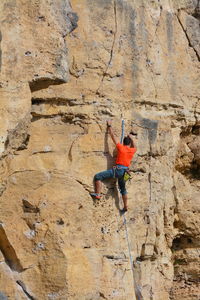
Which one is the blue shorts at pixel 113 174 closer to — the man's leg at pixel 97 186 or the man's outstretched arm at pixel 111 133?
the man's leg at pixel 97 186

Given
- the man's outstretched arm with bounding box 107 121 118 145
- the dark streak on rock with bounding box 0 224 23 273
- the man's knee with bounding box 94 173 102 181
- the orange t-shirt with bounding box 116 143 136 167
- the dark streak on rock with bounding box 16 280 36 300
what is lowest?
the dark streak on rock with bounding box 16 280 36 300

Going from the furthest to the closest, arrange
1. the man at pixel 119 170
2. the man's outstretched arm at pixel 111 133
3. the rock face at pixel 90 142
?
the man's outstretched arm at pixel 111 133
the man at pixel 119 170
the rock face at pixel 90 142

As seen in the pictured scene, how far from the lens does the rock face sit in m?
9.03

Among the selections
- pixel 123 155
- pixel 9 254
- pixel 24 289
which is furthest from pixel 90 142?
pixel 24 289

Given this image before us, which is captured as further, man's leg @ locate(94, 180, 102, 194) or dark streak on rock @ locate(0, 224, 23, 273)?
man's leg @ locate(94, 180, 102, 194)

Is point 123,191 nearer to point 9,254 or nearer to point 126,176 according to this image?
point 126,176

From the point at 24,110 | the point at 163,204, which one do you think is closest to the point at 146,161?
the point at 163,204

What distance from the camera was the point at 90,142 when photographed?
959 cm

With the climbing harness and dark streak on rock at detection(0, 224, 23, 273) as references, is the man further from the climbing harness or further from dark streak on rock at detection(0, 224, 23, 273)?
dark streak on rock at detection(0, 224, 23, 273)

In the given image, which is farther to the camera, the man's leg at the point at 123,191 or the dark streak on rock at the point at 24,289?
the man's leg at the point at 123,191

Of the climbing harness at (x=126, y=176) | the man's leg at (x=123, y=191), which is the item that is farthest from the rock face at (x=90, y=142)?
the climbing harness at (x=126, y=176)

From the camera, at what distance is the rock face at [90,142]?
29.6 feet

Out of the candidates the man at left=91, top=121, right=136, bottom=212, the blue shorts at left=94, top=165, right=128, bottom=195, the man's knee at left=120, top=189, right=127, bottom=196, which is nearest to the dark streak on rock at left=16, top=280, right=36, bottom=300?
the man at left=91, top=121, right=136, bottom=212

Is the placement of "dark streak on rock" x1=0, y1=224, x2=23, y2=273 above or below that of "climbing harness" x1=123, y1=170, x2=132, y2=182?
below
